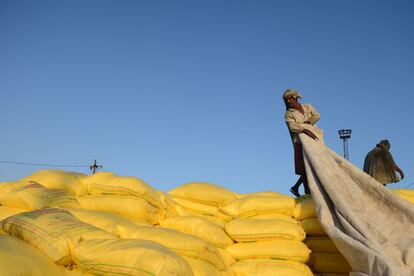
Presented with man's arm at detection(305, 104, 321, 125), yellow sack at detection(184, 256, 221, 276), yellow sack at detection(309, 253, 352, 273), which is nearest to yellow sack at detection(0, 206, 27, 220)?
yellow sack at detection(184, 256, 221, 276)

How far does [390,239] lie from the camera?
3.00m

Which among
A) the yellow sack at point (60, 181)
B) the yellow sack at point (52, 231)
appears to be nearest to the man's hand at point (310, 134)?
the yellow sack at point (60, 181)

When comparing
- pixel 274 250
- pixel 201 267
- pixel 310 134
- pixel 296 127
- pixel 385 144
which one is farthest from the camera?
pixel 385 144

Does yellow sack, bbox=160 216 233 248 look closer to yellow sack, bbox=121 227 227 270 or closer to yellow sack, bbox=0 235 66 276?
yellow sack, bbox=121 227 227 270

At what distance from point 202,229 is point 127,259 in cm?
142

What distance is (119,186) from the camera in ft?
12.1

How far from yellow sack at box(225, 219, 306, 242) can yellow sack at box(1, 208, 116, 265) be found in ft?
4.60

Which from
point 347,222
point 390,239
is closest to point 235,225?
point 347,222

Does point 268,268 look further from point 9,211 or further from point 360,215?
point 9,211

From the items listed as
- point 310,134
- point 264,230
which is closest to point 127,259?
point 264,230

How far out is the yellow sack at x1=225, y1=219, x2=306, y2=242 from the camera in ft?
11.1

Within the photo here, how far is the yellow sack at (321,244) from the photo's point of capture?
3.45 meters

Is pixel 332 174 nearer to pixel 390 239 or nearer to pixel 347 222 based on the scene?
pixel 347 222

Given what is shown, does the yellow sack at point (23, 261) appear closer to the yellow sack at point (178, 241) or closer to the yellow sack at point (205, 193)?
the yellow sack at point (178, 241)
